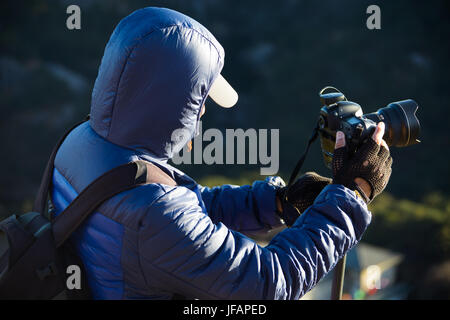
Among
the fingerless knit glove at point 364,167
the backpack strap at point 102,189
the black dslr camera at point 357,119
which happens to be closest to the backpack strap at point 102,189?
the backpack strap at point 102,189

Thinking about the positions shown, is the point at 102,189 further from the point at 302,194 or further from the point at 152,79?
the point at 302,194

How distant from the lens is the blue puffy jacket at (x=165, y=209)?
1.18 m

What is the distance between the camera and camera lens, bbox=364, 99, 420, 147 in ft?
5.65

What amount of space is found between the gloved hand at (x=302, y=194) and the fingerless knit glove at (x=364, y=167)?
233 millimetres

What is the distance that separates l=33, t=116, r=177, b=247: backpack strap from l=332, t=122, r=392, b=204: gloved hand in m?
0.56

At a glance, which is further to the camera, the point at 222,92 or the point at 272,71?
the point at 272,71

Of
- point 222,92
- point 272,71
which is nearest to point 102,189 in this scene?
point 222,92

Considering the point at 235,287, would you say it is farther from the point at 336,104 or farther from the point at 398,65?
the point at 398,65

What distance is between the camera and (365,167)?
145 centimetres

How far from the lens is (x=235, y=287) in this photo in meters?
1.20

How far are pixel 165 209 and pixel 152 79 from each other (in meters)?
0.36

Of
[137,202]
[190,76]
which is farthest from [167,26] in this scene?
[137,202]

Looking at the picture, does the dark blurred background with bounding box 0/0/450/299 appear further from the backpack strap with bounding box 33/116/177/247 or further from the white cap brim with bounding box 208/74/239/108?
the backpack strap with bounding box 33/116/177/247

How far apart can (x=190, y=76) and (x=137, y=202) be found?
383mm
